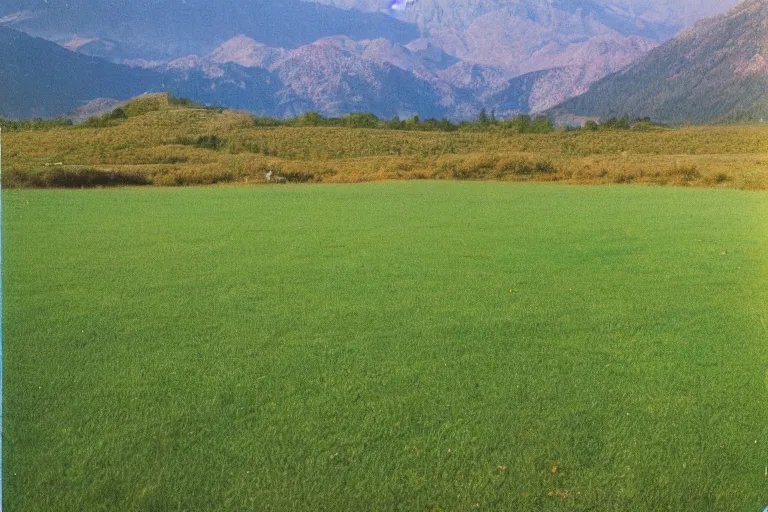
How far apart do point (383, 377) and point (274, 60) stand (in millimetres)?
101025

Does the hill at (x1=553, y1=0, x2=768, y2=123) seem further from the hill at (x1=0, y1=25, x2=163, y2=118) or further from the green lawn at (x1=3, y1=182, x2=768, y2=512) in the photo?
the hill at (x1=0, y1=25, x2=163, y2=118)

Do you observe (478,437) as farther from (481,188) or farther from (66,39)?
(481,188)

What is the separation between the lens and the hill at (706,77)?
62.3 feet

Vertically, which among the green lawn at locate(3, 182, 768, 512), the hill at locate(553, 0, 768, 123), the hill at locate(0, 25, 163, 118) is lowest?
the green lawn at locate(3, 182, 768, 512)

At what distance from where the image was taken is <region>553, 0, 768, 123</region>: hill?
1900 cm

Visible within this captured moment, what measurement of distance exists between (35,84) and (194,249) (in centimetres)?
359

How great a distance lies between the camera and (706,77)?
32.9 m

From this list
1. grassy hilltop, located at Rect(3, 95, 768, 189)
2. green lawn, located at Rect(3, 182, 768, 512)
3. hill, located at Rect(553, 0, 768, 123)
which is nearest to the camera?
green lawn, located at Rect(3, 182, 768, 512)

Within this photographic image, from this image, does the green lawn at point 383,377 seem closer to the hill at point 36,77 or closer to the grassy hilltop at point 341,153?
the hill at point 36,77

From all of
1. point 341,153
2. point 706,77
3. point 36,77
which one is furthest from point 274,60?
point 36,77

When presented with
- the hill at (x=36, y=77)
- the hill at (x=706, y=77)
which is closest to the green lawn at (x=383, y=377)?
the hill at (x=36, y=77)

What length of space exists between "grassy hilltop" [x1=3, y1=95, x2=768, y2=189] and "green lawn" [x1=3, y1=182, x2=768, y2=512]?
824 inches

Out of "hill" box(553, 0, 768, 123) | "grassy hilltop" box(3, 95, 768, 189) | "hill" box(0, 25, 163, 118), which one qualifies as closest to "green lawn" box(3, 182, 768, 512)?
"hill" box(0, 25, 163, 118)

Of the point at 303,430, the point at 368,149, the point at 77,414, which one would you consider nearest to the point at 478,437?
the point at 303,430
